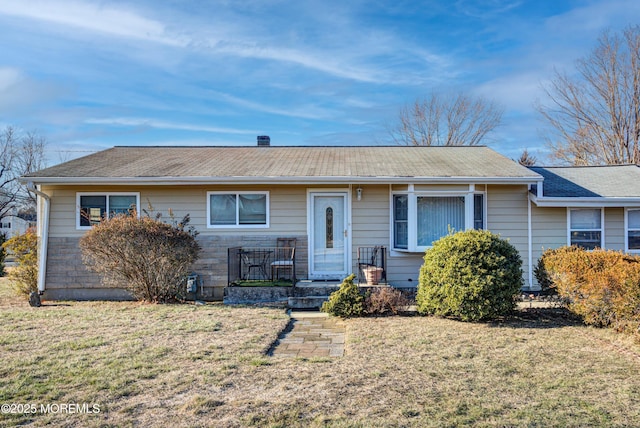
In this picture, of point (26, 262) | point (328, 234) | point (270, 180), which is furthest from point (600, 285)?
point (26, 262)

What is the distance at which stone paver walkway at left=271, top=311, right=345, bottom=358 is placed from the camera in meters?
5.86

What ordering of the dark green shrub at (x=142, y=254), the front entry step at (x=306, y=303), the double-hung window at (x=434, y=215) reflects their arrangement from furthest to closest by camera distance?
the double-hung window at (x=434, y=215) < the front entry step at (x=306, y=303) < the dark green shrub at (x=142, y=254)

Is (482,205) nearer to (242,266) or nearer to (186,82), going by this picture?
(242,266)

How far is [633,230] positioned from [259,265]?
29.4ft

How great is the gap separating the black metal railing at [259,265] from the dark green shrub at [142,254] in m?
1.06

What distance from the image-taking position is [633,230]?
10625 mm

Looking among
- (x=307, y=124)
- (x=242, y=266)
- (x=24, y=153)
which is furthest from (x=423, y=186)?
(x=24, y=153)

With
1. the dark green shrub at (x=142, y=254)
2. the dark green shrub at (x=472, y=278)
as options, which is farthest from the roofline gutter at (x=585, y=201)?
the dark green shrub at (x=142, y=254)

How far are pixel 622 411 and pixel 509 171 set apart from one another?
297 inches

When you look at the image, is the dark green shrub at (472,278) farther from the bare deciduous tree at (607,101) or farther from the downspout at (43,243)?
the bare deciduous tree at (607,101)

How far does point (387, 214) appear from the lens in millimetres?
10492

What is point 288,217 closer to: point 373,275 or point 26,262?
point 373,275

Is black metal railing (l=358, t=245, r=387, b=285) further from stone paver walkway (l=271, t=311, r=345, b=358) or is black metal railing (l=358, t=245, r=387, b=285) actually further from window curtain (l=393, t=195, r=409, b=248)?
stone paver walkway (l=271, t=311, r=345, b=358)

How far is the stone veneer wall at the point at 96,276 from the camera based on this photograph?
408 inches
